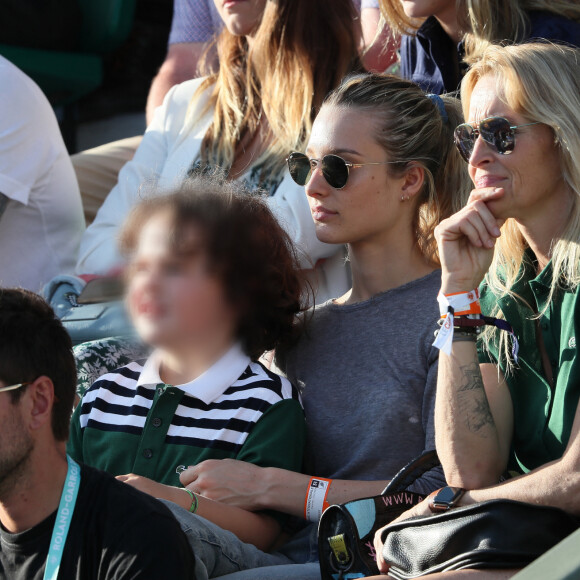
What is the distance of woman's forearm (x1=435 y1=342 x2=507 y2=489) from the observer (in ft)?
6.64

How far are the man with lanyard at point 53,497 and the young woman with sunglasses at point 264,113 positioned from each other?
0.94m

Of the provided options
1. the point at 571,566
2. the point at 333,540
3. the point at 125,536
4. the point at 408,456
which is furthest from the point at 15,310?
the point at 571,566

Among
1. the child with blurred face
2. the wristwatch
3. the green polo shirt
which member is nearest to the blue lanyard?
the child with blurred face

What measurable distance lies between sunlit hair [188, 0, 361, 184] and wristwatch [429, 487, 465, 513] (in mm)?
1287

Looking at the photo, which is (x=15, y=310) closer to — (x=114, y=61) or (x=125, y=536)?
(x=125, y=536)

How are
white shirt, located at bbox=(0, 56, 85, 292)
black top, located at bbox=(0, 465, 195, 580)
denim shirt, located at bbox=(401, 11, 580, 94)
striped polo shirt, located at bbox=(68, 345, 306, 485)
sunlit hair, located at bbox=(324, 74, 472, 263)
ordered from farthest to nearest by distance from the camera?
white shirt, located at bbox=(0, 56, 85, 292) < denim shirt, located at bbox=(401, 11, 580, 94) < sunlit hair, located at bbox=(324, 74, 472, 263) < striped polo shirt, located at bbox=(68, 345, 306, 485) < black top, located at bbox=(0, 465, 195, 580)

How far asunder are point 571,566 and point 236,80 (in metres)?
2.24

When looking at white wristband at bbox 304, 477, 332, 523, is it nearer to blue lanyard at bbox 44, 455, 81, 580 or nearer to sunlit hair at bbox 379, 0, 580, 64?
blue lanyard at bbox 44, 455, 81, 580

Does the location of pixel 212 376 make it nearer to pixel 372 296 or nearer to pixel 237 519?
pixel 237 519

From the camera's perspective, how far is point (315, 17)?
10.2 feet

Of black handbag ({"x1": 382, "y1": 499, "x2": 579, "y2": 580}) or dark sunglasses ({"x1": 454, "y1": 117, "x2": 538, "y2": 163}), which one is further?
dark sunglasses ({"x1": 454, "y1": 117, "x2": 538, "y2": 163})

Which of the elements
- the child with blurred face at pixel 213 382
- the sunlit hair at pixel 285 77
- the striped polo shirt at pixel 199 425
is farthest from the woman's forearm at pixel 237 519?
the sunlit hair at pixel 285 77

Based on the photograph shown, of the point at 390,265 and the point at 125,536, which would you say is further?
the point at 390,265

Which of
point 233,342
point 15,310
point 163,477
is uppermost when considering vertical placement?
point 15,310
